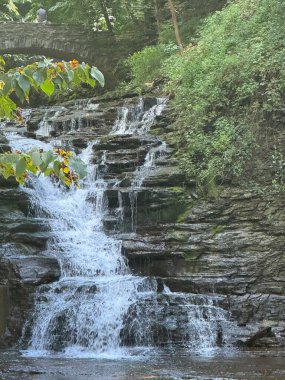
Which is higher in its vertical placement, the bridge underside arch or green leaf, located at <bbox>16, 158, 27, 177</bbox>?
the bridge underside arch

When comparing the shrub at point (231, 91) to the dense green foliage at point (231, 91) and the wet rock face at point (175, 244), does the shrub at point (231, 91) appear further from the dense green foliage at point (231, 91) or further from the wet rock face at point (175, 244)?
the wet rock face at point (175, 244)

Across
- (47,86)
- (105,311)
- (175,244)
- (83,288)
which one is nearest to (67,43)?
(175,244)

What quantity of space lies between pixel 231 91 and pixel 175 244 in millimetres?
4579

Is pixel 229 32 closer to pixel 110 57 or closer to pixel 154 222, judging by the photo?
pixel 154 222

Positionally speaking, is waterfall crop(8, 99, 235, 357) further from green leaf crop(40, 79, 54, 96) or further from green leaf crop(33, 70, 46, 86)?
green leaf crop(33, 70, 46, 86)

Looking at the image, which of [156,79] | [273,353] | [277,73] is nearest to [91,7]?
[156,79]

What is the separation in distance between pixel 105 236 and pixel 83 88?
12971 millimetres

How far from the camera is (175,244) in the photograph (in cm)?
1130

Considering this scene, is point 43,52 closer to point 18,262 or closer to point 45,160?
point 18,262

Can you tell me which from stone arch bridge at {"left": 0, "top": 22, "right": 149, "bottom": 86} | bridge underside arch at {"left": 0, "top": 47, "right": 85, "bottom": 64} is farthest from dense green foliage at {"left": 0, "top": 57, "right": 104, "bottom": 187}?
bridge underside arch at {"left": 0, "top": 47, "right": 85, "bottom": 64}

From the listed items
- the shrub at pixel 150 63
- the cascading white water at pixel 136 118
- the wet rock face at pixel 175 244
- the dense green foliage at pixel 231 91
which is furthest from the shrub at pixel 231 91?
the shrub at pixel 150 63

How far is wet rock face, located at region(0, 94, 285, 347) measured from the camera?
9.71 m

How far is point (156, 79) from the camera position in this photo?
62.4 feet

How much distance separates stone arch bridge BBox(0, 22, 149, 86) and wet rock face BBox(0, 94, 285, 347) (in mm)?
10007
